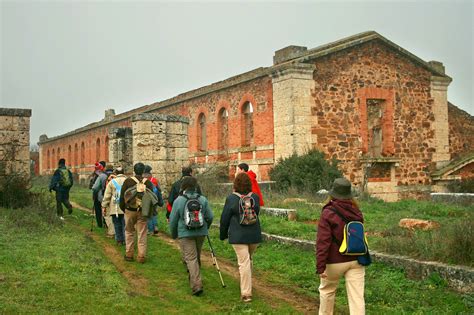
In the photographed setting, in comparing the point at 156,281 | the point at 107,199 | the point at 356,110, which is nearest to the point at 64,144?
the point at 356,110

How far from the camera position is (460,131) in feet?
77.4

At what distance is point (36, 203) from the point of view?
1405 centimetres

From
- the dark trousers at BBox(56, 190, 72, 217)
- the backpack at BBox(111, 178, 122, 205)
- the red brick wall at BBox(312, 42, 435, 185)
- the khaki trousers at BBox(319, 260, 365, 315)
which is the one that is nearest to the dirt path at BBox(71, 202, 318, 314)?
the backpack at BBox(111, 178, 122, 205)

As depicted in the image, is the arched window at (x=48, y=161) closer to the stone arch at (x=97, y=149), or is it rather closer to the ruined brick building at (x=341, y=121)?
the stone arch at (x=97, y=149)

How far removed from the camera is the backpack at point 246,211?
7113 mm

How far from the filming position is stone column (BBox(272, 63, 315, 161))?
750 inches

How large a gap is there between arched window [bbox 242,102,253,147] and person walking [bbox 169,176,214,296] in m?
14.7

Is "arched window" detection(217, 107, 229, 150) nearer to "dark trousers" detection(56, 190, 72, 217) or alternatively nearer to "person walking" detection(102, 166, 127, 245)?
"dark trousers" detection(56, 190, 72, 217)

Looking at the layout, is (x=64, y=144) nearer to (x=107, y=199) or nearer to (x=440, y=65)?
(x=440, y=65)

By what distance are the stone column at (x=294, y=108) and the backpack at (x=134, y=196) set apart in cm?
1025

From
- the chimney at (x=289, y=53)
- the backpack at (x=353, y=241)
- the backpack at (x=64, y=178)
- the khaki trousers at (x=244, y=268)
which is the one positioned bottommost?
the khaki trousers at (x=244, y=268)

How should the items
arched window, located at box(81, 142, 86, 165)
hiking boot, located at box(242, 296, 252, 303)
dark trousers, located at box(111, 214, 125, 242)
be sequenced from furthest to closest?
arched window, located at box(81, 142, 86, 165), dark trousers, located at box(111, 214, 125, 242), hiking boot, located at box(242, 296, 252, 303)

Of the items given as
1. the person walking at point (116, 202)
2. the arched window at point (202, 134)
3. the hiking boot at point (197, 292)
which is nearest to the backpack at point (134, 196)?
the person walking at point (116, 202)

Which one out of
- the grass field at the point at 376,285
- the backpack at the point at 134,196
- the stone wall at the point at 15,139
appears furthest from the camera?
the stone wall at the point at 15,139
